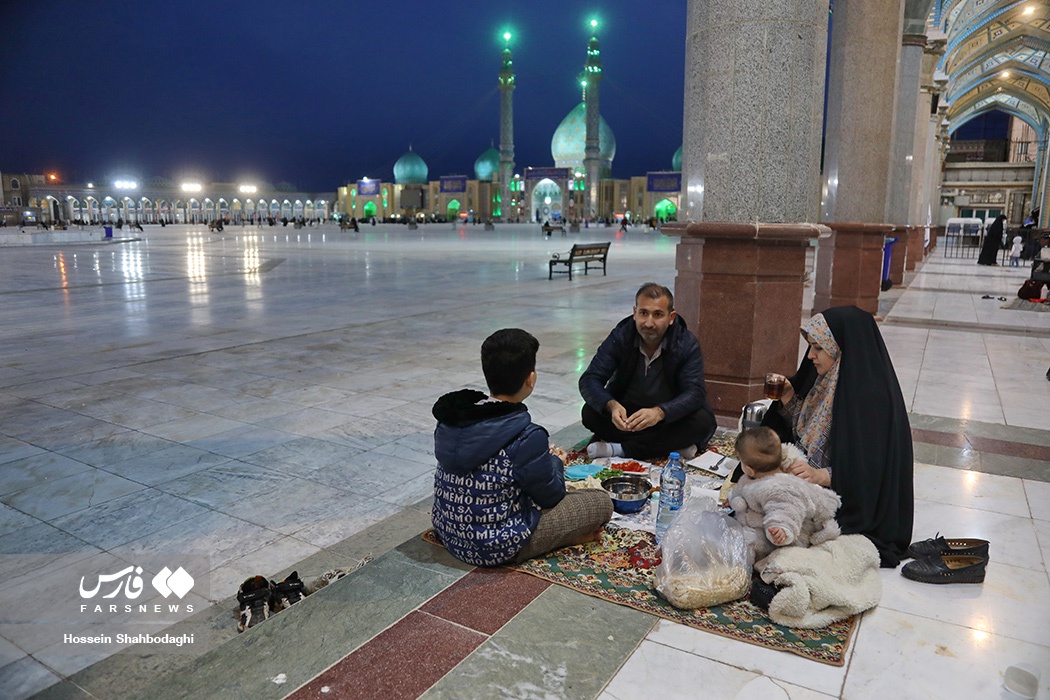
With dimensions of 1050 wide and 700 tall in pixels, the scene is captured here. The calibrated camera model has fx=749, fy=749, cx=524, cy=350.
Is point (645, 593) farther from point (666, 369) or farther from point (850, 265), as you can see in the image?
point (850, 265)

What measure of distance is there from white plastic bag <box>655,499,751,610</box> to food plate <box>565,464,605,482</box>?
1032mm

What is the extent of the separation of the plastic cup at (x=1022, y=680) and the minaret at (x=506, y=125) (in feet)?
209

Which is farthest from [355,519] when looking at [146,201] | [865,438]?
[146,201]

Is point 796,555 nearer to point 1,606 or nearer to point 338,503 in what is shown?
point 338,503

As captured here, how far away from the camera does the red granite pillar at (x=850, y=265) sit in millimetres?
8547

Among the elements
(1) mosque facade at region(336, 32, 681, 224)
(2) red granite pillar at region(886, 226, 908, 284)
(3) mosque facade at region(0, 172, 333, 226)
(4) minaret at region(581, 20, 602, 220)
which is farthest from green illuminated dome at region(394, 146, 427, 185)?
(2) red granite pillar at region(886, 226, 908, 284)

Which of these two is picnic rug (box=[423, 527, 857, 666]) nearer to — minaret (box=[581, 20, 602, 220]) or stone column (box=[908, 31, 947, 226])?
stone column (box=[908, 31, 947, 226])

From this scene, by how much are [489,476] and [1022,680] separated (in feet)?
5.11

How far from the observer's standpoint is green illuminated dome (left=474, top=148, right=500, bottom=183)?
73.9 m

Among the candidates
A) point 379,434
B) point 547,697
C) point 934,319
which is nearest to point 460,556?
point 547,697

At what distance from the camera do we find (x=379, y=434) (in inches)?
168

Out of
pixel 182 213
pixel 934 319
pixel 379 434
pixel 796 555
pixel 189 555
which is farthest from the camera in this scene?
pixel 182 213

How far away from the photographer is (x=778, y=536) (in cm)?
237

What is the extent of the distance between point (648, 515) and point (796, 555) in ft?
2.62
